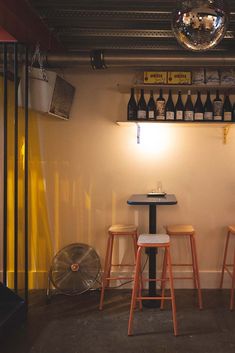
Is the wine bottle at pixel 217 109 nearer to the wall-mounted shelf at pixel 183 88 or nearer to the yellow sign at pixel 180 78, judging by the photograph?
the wall-mounted shelf at pixel 183 88

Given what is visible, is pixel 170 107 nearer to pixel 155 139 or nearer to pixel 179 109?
pixel 179 109

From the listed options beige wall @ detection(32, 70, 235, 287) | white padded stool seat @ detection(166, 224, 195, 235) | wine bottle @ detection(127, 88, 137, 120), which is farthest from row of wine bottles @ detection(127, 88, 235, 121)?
white padded stool seat @ detection(166, 224, 195, 235)

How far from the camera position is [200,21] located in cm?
160

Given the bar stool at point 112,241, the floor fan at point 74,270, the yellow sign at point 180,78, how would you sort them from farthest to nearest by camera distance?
the floor fan at point 74,270 < the yellow sign at point 180,78 < the bar stool at point 112,241

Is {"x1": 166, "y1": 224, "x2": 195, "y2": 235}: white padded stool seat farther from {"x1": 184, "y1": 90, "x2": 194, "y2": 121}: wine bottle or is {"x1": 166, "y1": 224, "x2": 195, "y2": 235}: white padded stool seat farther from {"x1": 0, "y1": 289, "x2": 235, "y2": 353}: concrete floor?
{"x1": 184, "y1": 90, "x2": 194, "y2": 121}: wine bottle

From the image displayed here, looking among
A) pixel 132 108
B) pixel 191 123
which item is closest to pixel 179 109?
pixel 191 123

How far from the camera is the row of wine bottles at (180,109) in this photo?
3168 millimetres

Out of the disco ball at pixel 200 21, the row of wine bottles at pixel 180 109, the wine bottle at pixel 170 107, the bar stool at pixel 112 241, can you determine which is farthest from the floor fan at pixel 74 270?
the disco ball at pixel 200 21

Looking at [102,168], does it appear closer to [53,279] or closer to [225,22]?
[53,279]

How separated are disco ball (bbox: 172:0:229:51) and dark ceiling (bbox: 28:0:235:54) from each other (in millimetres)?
576

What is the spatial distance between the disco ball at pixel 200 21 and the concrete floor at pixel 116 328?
1970 millimetres

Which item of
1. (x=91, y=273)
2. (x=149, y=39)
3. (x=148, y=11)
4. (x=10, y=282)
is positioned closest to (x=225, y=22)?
(x=148, y=11)

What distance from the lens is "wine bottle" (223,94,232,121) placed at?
3168 mm

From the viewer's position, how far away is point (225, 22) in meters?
1.62
